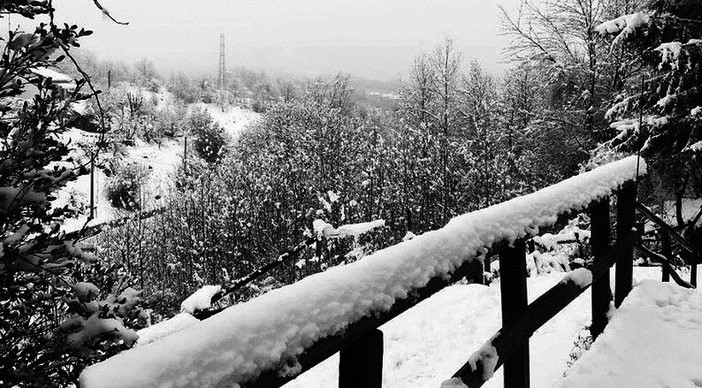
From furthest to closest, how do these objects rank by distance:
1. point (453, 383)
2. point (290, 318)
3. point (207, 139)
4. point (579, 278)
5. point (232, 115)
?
point (232, 115), point (207, 139), point (579, 278), point (453, 383), point (290, 318)

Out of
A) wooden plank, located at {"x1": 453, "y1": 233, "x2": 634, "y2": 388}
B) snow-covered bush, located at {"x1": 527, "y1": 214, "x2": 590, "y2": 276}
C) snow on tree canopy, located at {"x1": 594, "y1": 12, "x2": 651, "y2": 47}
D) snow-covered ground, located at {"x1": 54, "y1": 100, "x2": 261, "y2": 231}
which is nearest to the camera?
wooden plank, located at {"x1": 453, "y1": 233, "x2": 634, "y2": 388}

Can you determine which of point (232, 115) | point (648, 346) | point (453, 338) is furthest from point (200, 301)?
point (232, 115)

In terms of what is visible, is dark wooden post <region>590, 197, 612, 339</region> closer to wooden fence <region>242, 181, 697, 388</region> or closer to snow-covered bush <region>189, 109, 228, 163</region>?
wooden fence <region>242, 181, 697, 388</region>

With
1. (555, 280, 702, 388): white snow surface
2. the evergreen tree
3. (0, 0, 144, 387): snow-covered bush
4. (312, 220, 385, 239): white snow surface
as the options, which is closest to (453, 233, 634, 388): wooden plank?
(555, 280, 702, 388): white snow surface

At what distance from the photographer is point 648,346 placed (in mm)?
3031

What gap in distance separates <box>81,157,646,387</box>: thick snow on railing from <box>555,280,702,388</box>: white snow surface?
1146 millimetres

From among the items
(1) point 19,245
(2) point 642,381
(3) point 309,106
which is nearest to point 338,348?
(2) point 642,381

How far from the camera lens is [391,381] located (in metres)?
6.45

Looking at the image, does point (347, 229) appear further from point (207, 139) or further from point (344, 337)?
point (207, 139)

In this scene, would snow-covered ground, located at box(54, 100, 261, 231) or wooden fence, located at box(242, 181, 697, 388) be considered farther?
snow-covered ground, located at box(54, 100, 261, 231)

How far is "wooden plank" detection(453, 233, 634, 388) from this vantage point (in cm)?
190

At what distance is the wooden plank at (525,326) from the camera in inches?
74.6

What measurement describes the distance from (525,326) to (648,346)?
125 centimetres

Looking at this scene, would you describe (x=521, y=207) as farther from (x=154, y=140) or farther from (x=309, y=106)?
(x=154, y=140)
